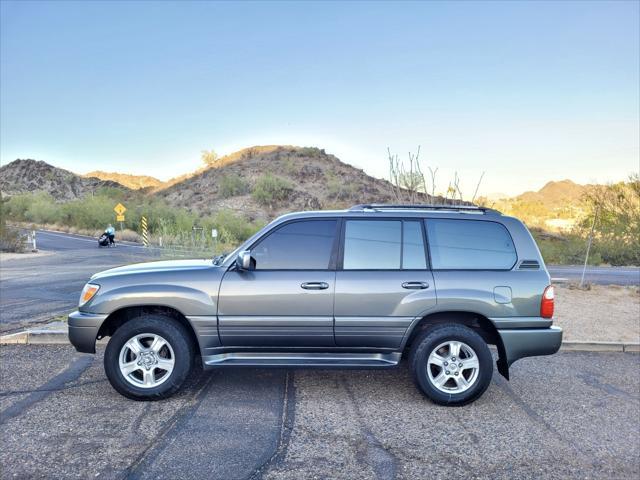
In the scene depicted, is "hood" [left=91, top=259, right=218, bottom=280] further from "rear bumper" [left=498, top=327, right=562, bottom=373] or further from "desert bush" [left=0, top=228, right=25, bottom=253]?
"desert bush" [left=0, top=228, right=25, bottom=253]

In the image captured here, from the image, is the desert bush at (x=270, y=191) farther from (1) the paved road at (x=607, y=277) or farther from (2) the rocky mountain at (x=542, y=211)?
(1) the paved road at (x=607, y=277)

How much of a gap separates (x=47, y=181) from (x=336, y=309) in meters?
70.9

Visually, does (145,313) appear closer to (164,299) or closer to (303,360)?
(164,299)

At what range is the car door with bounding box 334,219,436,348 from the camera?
4.87m

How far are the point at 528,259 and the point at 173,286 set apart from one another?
3493 mm

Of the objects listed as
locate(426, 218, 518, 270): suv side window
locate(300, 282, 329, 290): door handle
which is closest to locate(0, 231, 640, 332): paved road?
locate(300, 282, 329, 290): door handle

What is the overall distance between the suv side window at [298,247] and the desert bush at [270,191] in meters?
56.6

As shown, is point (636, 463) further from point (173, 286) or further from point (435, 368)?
point (173, 286)

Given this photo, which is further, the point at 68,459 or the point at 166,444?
the point at 166,444

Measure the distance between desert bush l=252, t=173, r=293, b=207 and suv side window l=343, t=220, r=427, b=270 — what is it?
56.7 m

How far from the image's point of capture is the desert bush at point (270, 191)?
202 ft

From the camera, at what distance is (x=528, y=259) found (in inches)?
197

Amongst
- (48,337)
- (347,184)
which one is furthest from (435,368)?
(347,184)

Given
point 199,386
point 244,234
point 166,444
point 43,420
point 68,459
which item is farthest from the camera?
point 244,234
